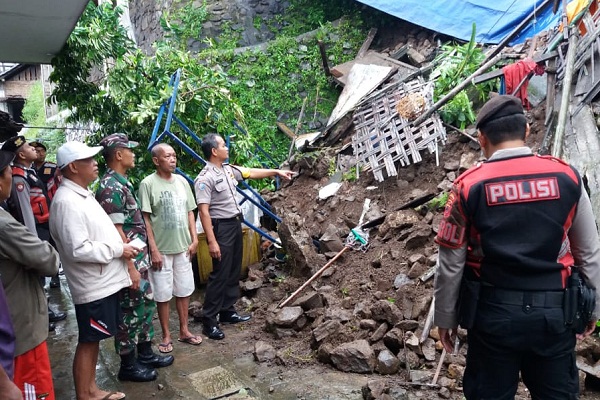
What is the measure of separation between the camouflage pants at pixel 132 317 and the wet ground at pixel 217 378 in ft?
1.08

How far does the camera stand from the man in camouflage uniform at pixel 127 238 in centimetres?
342

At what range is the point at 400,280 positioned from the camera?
15.1ft

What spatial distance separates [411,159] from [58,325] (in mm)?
4659

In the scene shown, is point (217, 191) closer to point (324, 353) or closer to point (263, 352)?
point (263, 352)

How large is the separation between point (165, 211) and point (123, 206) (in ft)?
1.98

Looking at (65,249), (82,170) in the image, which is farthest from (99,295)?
(82,170)

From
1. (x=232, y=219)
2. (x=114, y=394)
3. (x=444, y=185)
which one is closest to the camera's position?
(x=114, y=394)

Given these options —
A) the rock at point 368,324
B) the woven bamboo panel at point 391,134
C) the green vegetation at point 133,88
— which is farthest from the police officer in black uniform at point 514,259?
the green vegetation at point 133,88

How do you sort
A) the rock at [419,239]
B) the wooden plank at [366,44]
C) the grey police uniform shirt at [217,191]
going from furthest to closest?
1. the wooden plank at [366,44]
2. the rock at [419,239]
3. the grey police uniform shirt at [217,191]

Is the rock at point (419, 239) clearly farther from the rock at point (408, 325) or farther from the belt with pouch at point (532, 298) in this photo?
the belt with pouch at point (532, 298)

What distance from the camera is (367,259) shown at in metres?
5.24

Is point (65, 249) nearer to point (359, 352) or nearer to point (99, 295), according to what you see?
point (99, 295)

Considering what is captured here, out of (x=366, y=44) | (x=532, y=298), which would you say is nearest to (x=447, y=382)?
(x=532, y=298)

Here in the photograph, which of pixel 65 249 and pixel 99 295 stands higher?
pixel 65 249
